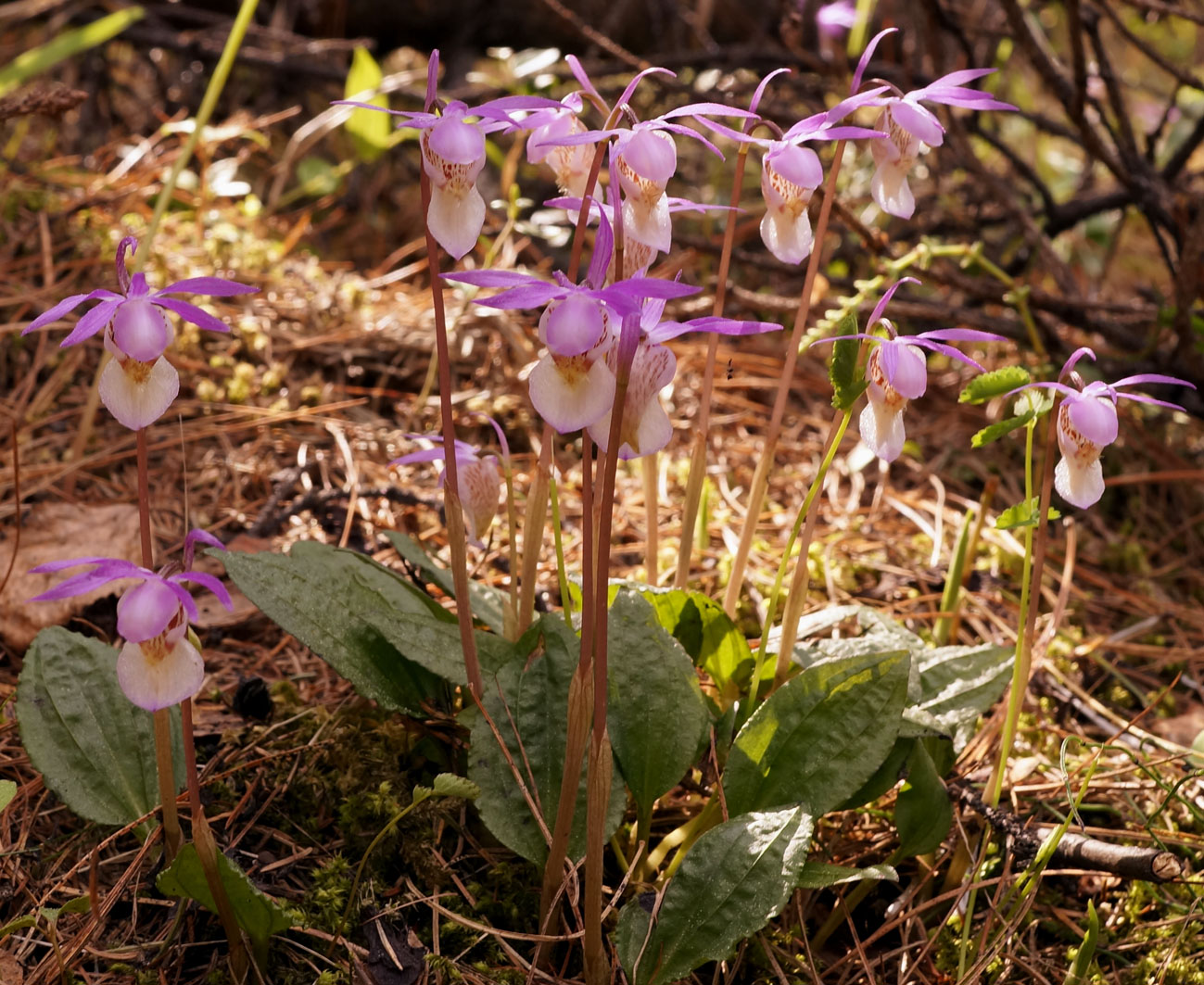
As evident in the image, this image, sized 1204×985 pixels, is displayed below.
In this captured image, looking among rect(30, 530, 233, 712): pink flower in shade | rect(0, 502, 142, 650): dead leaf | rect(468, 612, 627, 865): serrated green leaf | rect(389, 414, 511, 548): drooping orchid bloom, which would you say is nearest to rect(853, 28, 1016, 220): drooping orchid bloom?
rect(389, 414, 511, 548): drooping orchid bloom

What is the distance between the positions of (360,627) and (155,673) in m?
0.44

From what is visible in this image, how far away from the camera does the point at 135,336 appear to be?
106cm

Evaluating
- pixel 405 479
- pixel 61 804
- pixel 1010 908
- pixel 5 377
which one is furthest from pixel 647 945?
pixel 5 377

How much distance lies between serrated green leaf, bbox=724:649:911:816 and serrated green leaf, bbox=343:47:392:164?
2.33 m

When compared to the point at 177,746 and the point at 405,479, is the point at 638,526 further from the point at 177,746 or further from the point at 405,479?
the point at 177,746

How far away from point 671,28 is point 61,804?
3713 millimetres

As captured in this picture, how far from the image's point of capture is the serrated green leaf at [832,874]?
1.28 meters

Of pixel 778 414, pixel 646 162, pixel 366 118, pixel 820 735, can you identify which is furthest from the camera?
pixel 366 118

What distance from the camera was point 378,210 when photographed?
398cm

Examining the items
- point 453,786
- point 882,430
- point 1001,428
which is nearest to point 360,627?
point 453,786

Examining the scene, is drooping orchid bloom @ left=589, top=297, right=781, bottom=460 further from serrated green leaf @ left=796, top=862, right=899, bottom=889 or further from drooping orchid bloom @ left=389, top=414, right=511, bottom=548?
serrated green leaf @ left=796, top=862, right=899, bottom=889

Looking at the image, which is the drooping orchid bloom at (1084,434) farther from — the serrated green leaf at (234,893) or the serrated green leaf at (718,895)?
the serrated green leaf at (234,893)

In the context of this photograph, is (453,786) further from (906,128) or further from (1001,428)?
(906,128)

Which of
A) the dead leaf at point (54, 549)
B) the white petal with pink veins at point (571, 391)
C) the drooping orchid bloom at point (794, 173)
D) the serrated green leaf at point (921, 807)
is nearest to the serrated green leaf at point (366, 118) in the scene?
the dead leaf at point (54, 549)
